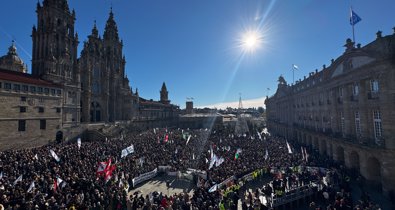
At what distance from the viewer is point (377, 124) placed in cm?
2200

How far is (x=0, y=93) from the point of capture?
102ft

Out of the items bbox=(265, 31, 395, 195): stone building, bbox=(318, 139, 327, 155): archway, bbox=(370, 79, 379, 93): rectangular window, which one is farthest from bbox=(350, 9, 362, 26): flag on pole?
bbox=(318, 139, 327, 155): archway

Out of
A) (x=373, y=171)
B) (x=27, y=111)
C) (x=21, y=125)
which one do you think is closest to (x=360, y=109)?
(x=373, y=171)

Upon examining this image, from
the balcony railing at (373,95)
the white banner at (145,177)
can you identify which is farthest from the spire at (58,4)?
the balcony railing at (373,95)

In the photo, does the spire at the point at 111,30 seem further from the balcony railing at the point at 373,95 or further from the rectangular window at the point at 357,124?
the balcony railing at the point at 373,95

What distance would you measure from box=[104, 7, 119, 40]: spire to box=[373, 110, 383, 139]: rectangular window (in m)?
70.3

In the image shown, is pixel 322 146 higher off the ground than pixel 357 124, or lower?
lower

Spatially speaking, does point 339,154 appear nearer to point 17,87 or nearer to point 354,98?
point 354,98

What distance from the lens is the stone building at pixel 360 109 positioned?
62.8ft

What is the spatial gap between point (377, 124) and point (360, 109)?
102 inches

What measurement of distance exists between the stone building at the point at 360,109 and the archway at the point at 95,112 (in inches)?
2000

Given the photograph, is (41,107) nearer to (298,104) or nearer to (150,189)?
(150,189)

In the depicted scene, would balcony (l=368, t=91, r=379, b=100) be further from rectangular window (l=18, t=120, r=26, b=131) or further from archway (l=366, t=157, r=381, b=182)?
rectangular window (l=18, t=120, r=26, b=131)

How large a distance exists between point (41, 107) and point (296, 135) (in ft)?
169
